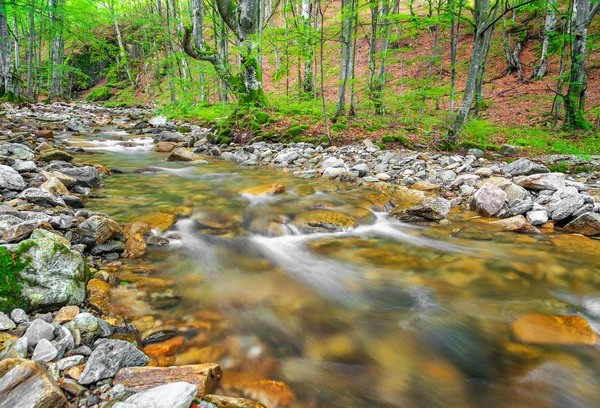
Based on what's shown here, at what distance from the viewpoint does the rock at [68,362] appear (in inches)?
69.5

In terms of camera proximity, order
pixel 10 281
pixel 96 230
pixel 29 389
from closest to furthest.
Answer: pixel 29 389 < pixel 10 281 < pixel 96 230

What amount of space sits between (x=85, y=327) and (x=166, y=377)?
0.68 metres

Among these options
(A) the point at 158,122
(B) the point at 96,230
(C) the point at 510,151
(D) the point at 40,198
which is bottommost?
(B) the point at 96,230

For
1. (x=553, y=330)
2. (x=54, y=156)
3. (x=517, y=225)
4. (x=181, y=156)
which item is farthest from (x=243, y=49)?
(x=553, y=330)

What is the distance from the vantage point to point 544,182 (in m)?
5.43

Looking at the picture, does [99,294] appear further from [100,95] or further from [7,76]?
[100,95]

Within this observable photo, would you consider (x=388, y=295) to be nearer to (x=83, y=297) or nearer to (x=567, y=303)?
(x=567, y=303)

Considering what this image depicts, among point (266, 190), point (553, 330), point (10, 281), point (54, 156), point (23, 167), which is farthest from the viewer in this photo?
point (54, 156)

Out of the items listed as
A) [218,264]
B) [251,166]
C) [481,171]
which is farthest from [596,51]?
[218,264]

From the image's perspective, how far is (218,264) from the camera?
12.3ft

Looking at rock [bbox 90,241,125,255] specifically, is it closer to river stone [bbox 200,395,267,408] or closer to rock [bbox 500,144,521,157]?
river stone [bbox 200,395,267,408]

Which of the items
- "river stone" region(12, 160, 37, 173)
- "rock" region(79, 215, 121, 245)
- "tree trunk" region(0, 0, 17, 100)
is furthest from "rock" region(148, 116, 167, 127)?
"rock" region(79, 215, 121, 245)

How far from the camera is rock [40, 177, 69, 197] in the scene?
14.0ft

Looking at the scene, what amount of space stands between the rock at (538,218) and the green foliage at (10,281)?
579 centimetres
